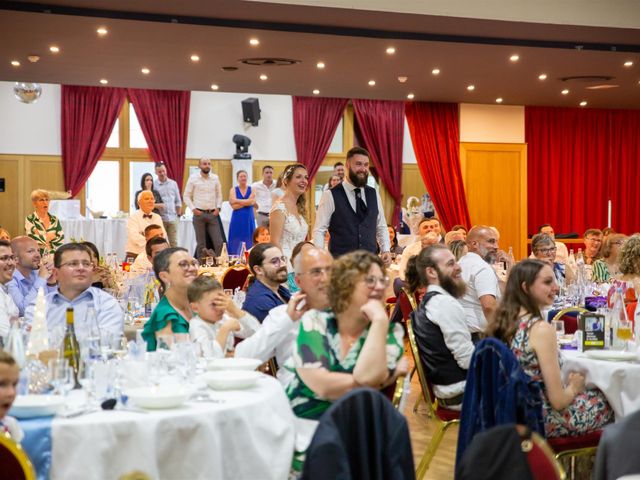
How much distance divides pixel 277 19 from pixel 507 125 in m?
7.84

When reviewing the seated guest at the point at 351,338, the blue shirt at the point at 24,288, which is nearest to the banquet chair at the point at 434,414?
the seated guest at the point at 351,338

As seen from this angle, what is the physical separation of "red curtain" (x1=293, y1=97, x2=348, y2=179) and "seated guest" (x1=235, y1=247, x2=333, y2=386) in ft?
41.5

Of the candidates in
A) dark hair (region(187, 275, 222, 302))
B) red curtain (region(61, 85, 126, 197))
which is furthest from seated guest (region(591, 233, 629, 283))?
red curtain (region(61, 85, 126, 197))

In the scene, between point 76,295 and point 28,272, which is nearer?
point 76,295

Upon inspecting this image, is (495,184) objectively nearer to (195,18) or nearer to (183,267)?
(195,18)

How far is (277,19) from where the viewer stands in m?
9.04

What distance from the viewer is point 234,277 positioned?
823 cm

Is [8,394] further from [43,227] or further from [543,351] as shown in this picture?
[43,227]

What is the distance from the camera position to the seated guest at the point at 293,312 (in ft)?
12.6

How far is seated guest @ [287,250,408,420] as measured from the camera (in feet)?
10.1

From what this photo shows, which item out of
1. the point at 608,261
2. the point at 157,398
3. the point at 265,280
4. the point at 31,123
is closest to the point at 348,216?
the point at 265,280

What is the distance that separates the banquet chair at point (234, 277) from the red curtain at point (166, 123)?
8.07 meters

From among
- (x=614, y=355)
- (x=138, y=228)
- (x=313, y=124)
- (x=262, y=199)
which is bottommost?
(x=614, y=355)

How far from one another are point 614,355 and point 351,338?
5.31 ft
